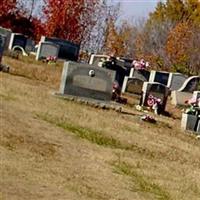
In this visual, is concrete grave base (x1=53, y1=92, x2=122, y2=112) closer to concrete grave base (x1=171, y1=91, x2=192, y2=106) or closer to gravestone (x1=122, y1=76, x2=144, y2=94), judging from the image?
gravestone (x1=122, y1=76, x2=144, y2=94)

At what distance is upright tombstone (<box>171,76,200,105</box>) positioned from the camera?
2248 centimetres

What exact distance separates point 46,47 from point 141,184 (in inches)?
800

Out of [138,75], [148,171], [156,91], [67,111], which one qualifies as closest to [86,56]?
[138,75]

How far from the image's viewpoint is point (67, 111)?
43.5ft

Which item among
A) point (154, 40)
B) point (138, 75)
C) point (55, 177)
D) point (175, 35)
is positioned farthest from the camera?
point (154, 40)

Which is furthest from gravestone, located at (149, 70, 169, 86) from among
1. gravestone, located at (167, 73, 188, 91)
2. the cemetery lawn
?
the cemetery lawn

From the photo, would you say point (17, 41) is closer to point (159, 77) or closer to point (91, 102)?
point (159, 77)

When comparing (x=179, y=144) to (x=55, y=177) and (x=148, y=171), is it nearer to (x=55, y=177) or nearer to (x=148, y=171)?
(x=148, y=171)

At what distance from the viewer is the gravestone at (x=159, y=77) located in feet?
87.5

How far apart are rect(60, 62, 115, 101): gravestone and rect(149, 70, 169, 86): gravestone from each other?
32.9ft

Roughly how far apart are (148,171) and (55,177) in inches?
77.4

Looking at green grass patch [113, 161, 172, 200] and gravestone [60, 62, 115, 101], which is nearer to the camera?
green grass patch [113, 161, 172, 200]

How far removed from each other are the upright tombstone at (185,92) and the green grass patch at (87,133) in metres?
11.0

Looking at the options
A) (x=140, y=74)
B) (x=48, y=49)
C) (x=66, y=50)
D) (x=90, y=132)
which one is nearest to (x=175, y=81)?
(x=140, y=74)
